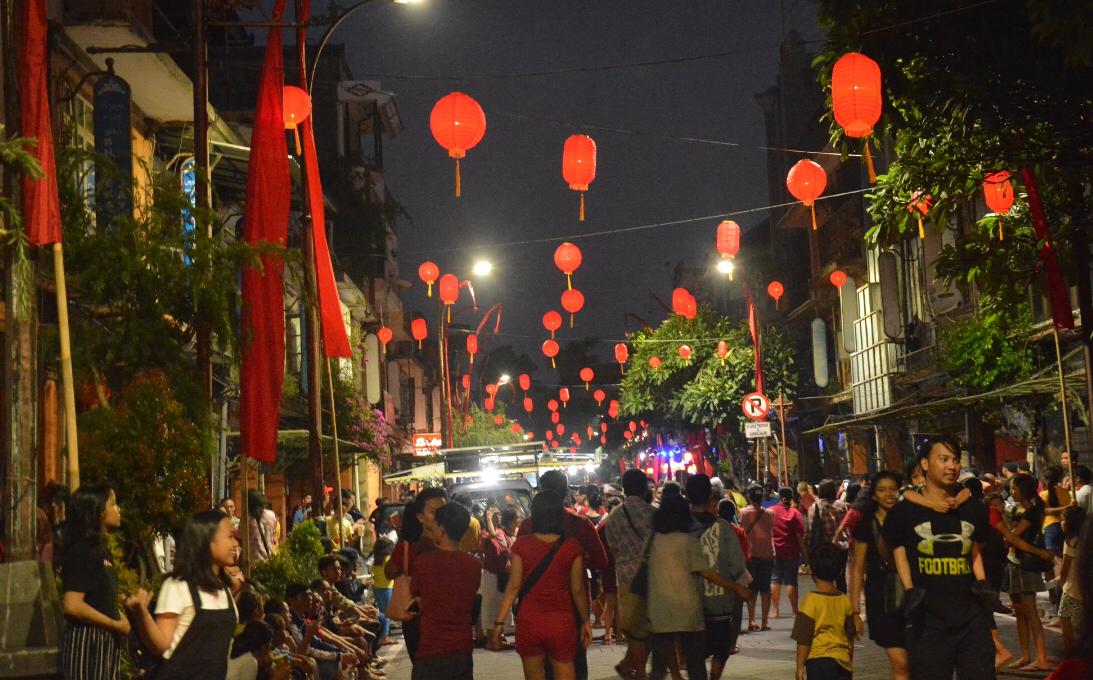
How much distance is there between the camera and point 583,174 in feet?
54.4

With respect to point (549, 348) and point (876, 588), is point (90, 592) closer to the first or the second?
point (876, 588)

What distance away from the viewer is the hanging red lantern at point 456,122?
14.8 metres

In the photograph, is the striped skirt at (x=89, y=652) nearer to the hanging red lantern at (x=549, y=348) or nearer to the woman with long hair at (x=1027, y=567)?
the woman with long hair at (x=1027, y=567)

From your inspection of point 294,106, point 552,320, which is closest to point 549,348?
point 552,320

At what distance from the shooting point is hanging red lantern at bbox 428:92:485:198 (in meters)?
14.8

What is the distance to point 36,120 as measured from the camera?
9039 mm

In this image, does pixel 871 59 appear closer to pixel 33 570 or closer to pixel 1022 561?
pixel 1022 561

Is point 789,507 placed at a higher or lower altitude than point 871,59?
lower

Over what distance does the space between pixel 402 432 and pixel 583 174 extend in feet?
164

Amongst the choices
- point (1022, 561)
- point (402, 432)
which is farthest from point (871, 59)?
point (402, 432)

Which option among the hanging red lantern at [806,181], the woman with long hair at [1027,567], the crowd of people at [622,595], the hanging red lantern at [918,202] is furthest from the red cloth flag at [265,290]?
the woman with long hair at [1027,567]

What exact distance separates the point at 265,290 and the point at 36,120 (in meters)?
4.76

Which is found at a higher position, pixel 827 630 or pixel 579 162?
pixel 579 162

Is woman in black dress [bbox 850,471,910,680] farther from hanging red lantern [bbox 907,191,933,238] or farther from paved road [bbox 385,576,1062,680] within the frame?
hanging red lantern [bbox 907,191,933,238]
